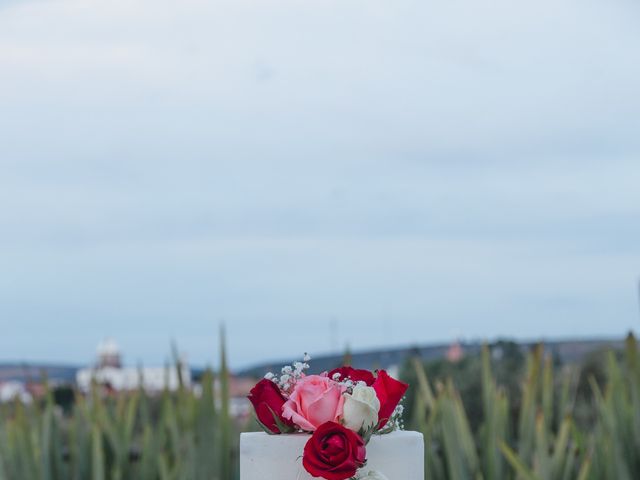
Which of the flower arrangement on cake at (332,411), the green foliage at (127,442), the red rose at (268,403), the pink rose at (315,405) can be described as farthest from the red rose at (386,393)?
the green foliage at (127,442)

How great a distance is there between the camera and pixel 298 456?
99.5 inches

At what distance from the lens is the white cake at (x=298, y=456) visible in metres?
2.53

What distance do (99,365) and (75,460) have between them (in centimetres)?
71

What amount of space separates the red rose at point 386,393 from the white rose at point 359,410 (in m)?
0.06

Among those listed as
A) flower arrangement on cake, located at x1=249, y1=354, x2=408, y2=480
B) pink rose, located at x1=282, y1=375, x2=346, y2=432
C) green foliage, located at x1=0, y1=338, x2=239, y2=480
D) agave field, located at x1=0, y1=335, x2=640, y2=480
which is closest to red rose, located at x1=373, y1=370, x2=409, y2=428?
flower arrangement on cake, located at x1=249, y1=354, x2=408, y2=480

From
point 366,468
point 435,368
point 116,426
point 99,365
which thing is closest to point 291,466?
point 366,468

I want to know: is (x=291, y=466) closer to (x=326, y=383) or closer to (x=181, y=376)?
(x=326, y=383)

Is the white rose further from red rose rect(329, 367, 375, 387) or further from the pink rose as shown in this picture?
red rose rect(329, 367, 375, 387)

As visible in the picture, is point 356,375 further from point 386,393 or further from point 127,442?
point 127,442

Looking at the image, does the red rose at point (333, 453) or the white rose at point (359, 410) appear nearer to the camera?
the red rose at point (333, 453)

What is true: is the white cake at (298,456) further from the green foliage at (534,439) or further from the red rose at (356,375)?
the green foliage at (534,439)

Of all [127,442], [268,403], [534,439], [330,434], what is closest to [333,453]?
[330,434]

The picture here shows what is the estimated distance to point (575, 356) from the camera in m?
14.0

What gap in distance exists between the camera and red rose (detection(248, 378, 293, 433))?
2613 mm
